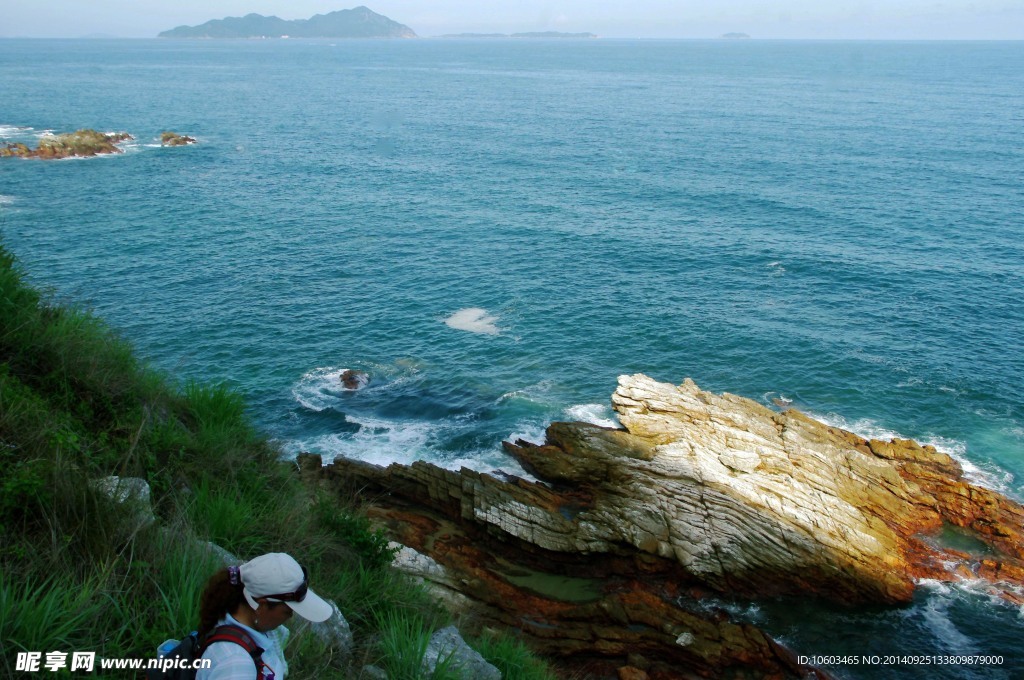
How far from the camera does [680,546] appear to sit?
79.5 feet

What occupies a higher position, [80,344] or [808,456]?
[80,344]

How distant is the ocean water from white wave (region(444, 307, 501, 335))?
7.4 inches

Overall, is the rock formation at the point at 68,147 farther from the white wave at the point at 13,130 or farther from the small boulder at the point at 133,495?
the small boulder at the point at 133,495

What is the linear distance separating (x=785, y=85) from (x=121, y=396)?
174 meters

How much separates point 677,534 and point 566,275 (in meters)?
29.2

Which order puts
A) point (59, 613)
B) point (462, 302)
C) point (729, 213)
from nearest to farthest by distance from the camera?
point (59, 613) < point (462, 302) < point (729, 213)

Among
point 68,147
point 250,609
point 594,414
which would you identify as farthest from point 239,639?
point 68,147

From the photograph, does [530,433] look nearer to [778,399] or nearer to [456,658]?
[778,399]

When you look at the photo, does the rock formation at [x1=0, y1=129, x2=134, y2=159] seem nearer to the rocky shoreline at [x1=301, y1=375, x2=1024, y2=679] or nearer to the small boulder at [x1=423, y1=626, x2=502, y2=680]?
the rocky shoreline at [x1=301, y1=375, x2=1024, y2=679]

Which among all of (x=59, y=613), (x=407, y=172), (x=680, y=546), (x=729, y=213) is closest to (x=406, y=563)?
(x=680, y=546)

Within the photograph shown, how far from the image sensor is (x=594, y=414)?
113 feet

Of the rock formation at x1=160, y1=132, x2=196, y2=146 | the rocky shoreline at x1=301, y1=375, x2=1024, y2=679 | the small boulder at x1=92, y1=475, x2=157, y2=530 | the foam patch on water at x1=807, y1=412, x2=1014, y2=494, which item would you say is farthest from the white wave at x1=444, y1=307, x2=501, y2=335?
the rock formation at x1=160, y1=132, x2=196, y2=146

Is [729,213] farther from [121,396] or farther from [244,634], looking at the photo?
[244,634]

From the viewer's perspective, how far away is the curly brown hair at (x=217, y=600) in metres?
5.65
